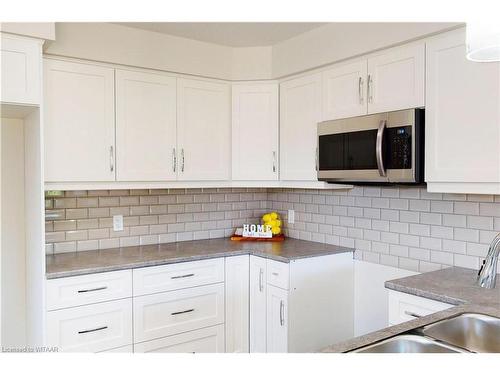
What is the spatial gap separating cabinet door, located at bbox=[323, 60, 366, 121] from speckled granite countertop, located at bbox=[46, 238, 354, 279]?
0.91 metres

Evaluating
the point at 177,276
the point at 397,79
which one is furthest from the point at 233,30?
the point at 177,276

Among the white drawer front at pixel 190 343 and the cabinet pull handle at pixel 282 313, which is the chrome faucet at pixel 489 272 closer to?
the cabinet pull handle at pixel 282 313

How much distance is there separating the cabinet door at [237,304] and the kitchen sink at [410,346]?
68.2 inches

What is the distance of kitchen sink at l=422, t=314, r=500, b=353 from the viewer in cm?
158

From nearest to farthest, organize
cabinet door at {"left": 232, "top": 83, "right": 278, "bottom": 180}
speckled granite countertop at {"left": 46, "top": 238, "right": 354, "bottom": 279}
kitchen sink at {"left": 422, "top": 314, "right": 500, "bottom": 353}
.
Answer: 1. kitchen sink at {"left": 422, "top": 314, "right": 500, "bottom": 353}
2. speckled granite countertop at {"left": 46, "top": 238, "right": 354, "bottom": 279}
3. cabinet door at {"left": 232, "top": 83, "right": 278, "bottom": 180}

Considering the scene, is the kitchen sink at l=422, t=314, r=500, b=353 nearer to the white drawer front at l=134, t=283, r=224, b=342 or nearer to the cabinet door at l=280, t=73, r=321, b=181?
the cabinet door at l=280, t=73, r=321, b=181

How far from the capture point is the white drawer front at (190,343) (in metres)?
2.74

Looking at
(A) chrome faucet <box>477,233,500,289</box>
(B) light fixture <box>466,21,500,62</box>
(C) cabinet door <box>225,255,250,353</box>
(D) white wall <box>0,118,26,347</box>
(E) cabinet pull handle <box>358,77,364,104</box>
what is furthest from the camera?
(C) cabinet door <box>225,255,250,353</box>

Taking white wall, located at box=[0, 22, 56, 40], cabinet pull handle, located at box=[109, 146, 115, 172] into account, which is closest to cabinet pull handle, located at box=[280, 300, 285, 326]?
cabinet pull handle, located at box=[109, 146, 115, 172]

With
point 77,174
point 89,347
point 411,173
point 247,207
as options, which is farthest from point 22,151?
point 411,173

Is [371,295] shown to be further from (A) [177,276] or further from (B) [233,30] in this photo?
(B) [233,30]

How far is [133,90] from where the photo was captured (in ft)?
9.45

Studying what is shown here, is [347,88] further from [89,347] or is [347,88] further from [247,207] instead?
[89,347]
